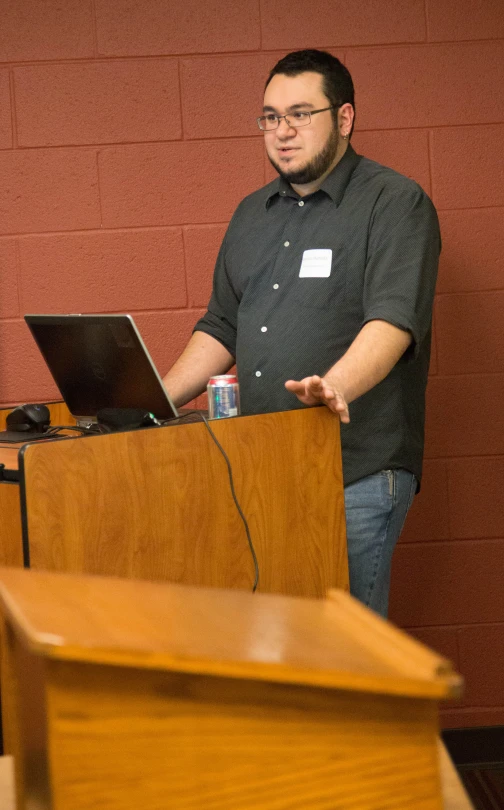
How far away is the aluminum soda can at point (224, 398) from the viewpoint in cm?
170

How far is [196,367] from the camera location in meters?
2.26

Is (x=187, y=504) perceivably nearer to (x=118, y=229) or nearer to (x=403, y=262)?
(x=403, y=262)

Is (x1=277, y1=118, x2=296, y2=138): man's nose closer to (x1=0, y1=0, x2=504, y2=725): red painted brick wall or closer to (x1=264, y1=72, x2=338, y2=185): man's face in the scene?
(x1=264, y1=72, x2=338, y2=185): man's face

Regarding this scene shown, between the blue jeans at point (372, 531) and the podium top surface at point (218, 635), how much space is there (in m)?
1.10

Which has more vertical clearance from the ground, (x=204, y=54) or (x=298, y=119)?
(x=204, y=54)

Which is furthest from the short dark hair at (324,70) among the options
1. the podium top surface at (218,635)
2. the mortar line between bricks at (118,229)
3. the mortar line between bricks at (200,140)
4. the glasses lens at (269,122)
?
the podium top surface at (218,635)

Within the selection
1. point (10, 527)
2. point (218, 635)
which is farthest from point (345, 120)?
point (218, 635)

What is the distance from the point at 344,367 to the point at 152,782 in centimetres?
115

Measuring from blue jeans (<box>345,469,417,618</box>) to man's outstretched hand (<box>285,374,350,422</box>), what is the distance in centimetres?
34

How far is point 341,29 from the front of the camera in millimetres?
2553

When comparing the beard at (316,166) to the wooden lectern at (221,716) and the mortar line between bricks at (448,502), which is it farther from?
the wooden lectern at (221,716)

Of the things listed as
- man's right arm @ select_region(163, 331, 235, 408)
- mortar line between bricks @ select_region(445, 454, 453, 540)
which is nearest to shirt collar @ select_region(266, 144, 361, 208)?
man's right arm @ select_region(163, 331, 235, 408)

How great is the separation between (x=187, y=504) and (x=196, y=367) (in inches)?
29.3

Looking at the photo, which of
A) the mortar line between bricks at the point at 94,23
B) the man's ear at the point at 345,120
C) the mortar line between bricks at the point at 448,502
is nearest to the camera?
the man's ear at the point at 345,120
